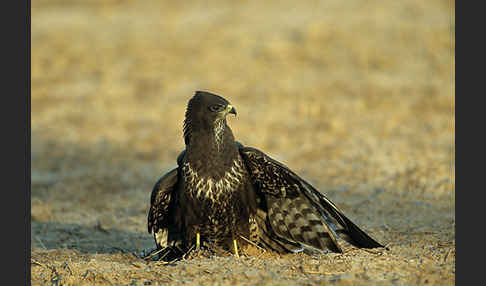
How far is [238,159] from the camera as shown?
17.8 feet

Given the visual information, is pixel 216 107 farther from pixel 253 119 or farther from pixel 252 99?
pixel 252 99

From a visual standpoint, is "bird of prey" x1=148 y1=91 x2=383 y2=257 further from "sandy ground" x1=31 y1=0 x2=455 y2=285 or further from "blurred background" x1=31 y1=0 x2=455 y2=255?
"blurred background" x1=31 y1=0 x2=455 y2=255

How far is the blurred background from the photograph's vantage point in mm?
8359

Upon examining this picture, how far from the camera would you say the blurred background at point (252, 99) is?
8359 mm

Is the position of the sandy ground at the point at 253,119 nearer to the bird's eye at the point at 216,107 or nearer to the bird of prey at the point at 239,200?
the bird of prey at the point at 239,200

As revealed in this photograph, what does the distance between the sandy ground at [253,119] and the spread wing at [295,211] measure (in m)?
0.20

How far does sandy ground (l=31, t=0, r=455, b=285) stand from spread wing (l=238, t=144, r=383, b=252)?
0.65ft

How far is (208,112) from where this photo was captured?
5.46 meters

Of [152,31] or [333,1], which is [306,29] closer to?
[333,1]

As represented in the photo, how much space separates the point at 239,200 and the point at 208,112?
0.76m

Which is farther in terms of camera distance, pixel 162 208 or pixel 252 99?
pixel 252 99

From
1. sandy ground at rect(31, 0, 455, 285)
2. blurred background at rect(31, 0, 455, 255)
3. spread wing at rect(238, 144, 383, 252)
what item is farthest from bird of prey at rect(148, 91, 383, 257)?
blurred background at rect(31, 0, 455, 255)

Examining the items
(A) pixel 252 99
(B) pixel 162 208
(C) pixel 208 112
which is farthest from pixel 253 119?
(C) pixel 208 112

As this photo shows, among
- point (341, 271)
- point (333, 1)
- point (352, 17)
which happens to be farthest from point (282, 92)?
point (341, 271)
